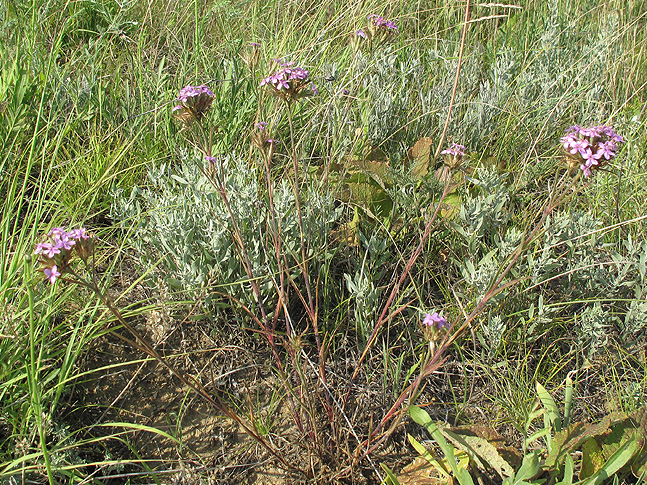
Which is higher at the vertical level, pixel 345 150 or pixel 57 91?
pixel 57 91

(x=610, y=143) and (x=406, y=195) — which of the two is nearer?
(x=610, y=143)

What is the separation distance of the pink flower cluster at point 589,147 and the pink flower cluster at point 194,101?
1053 mm

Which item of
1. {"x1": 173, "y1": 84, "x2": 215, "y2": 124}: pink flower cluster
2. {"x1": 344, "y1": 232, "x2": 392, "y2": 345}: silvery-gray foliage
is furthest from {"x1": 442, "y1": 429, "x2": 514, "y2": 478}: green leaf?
{"x1": 173, "y1": 84, "x2": 215, "y2": 124}: pink flower cluster

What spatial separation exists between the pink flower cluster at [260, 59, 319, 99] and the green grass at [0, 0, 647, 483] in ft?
0.51

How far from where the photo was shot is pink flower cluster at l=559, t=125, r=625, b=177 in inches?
A: 54.3

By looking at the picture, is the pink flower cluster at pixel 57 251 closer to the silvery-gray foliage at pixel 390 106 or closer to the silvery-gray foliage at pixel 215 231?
the silvery-gray foliage at pixel 215 231

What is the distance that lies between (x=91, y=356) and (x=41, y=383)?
0.96 feet

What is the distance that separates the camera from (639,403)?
1.76m

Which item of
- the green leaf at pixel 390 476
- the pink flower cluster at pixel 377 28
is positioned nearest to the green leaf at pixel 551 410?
the green leaf at pixel 390 476

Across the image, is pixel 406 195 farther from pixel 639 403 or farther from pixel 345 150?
pixel 639 403

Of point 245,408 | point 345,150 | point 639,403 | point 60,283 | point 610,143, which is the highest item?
point 610,143

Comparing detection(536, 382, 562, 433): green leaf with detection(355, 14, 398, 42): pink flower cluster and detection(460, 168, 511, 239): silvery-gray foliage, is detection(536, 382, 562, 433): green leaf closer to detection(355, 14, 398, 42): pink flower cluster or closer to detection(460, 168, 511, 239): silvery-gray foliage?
detection(460, 168, 511, 239): silvery-gray foliage

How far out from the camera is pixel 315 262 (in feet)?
6.84

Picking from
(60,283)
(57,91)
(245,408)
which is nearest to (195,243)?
(60,283)
